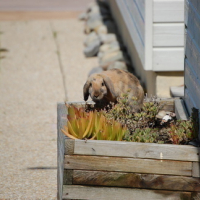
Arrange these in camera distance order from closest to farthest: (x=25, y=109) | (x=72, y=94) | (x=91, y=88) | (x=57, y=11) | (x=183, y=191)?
(x=183, y=191)
(x=91, y=88)
(x=25, y=109)
(x=72, y=94)
(x=57, y=11)

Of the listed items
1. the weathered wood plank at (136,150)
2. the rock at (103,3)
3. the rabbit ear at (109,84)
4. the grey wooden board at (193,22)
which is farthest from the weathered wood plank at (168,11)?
the rock at (103,3)

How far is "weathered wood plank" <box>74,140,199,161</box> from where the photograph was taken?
321 cm

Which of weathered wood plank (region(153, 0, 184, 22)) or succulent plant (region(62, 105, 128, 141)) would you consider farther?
weathered wood plank (region(153, 0, 184, 22))

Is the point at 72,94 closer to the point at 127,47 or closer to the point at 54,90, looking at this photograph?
the point at 54,90

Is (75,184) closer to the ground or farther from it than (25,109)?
closer to the ground

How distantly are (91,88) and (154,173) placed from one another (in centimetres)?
99

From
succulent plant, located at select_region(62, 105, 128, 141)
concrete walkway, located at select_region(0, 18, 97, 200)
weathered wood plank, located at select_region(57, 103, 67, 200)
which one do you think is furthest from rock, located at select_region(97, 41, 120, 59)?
succulent plant, located at select_region(62, 105, 128, 141)

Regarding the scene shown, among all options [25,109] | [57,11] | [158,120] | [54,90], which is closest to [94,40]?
[54,90]

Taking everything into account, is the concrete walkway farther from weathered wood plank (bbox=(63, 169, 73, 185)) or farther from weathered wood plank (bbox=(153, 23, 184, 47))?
weathered wood plank (bbox=(153, 23, 184, 47))

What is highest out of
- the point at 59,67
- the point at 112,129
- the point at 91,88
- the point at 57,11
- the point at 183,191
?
the point at 57,11

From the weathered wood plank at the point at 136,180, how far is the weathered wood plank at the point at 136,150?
0.46 ft

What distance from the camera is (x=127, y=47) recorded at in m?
8.77

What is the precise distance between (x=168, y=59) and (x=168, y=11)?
621 millimetres

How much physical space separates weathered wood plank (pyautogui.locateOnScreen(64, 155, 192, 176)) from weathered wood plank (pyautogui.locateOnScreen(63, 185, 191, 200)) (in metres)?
0.15
